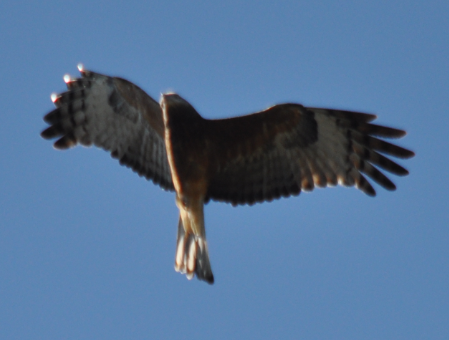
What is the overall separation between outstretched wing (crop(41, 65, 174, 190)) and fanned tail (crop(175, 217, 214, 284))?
0.63 metres

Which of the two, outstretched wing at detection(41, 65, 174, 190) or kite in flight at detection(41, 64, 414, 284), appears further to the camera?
outstretched wing at detection(41, 65, 174, 190)

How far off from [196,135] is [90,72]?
1.37 metres

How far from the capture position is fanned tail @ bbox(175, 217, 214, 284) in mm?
7637

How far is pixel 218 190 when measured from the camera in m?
7.93

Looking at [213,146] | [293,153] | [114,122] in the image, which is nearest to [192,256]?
[213,146]

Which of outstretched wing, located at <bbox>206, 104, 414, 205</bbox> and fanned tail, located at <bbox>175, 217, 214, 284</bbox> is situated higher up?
outstretched wing, located at <bbox>206, 104, 414, 205</bbox>

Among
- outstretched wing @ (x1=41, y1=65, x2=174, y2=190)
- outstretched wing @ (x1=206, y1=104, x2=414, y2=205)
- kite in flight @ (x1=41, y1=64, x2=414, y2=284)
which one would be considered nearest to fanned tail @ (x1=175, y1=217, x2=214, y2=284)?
kite in flight @ (x1=41, y1=64, x2=414, y2=284)

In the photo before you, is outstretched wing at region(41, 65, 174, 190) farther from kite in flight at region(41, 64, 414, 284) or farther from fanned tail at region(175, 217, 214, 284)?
fanned tail at region(175, 217, 214, 284)

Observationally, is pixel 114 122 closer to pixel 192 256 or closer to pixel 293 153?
pixel 192 256

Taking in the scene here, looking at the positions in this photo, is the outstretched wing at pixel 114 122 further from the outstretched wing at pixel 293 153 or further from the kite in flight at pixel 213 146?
the outstretched wing at pixel 293 153

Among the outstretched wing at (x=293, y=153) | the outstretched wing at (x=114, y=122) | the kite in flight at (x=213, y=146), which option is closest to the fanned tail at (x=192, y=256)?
the kite in flight at (x=213, y=146)

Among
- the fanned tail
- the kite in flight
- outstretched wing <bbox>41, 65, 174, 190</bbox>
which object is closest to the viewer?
the kite in flight

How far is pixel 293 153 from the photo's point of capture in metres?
7.89

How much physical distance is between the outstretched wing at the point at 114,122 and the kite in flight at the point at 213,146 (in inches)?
0.4
